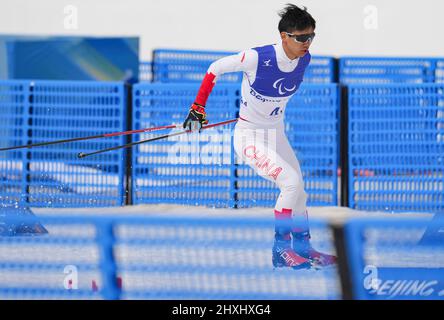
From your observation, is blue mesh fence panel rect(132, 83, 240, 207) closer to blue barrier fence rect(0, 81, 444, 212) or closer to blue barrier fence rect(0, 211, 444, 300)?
blue barrier fence rect(0, 81, 444, 212)

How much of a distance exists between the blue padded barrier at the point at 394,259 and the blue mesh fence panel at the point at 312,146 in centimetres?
530

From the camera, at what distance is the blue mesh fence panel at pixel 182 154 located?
9.28 meters

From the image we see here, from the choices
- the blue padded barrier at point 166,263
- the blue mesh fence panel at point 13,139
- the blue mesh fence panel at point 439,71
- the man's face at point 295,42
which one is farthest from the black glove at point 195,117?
the blue mesh fence panel at point 439,71

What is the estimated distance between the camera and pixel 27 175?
945 centimetres

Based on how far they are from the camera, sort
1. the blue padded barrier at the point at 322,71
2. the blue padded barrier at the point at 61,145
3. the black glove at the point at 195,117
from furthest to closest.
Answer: the blue padded barrier at the point at 322,71 → the blue padded barrier at the point at 61,145 → the black glove at the point at 195,117

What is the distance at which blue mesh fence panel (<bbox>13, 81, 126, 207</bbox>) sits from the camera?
9375mm

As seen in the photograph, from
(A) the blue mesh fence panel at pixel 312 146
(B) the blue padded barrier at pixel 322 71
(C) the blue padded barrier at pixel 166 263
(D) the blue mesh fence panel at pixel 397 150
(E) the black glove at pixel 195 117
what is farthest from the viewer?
(B) the blue padded barrier at pixel 322 71

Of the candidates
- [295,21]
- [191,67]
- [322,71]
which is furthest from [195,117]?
[322,71]

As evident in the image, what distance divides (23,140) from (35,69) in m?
4.52

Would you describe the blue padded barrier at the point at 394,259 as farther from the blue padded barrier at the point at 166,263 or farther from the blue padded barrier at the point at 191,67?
the blue padded barrier at the point at 191,67

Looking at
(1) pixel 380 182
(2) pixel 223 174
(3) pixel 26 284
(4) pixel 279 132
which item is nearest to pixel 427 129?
(1) pixel 380 182

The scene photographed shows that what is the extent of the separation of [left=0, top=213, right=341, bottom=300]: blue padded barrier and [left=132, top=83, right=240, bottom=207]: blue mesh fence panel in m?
5.65

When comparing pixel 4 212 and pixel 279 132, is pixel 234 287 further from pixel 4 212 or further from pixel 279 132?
pixel 4 212

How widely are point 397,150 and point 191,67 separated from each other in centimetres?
465
